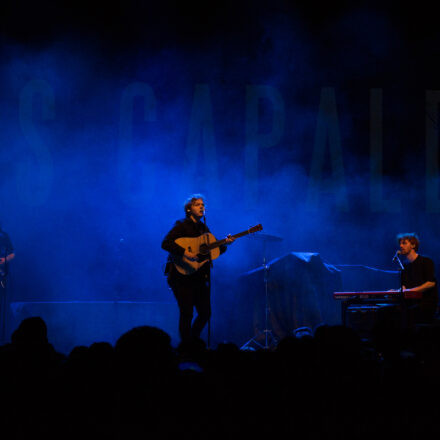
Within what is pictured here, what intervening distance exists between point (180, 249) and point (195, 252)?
0.75ft

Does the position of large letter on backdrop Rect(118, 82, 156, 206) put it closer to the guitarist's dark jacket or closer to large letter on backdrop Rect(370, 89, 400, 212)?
the guitarist's dark jacket

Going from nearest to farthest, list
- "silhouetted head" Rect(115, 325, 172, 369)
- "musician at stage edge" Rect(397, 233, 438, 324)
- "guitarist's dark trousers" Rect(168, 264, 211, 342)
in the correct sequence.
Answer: "silhouetted head" Rect(115, 325, 172, 369) < "musician at stage edge" Rect(397, 233, 438, 324) < "guitarist's dark trousers" Rect(168, 264, 211, 342)

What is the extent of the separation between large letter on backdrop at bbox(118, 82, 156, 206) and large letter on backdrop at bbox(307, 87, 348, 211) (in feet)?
9.30

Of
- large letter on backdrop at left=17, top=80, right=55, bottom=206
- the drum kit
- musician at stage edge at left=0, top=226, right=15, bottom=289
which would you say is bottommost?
the drum kit

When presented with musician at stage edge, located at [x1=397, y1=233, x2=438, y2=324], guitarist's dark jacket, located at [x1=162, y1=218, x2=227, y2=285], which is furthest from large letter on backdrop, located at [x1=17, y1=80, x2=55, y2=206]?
musician at stage edge, located at [x1=397, y1=233, x2=438, y2=324]

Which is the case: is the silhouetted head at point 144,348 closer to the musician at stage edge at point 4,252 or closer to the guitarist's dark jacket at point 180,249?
the guitarist's dark jacket at point 180,249

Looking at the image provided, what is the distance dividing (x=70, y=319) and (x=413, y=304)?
186 inches

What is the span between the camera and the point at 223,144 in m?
9.22

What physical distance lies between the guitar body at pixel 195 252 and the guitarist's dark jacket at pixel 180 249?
44 mm

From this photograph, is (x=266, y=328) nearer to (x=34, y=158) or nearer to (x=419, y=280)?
(x=419, y=280)

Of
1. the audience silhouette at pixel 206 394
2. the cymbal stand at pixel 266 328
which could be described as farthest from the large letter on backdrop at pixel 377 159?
the audience silhouette at pixel 206 394

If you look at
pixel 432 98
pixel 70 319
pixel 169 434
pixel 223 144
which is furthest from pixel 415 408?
pixel 432 98

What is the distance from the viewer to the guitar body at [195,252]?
6.05 metres

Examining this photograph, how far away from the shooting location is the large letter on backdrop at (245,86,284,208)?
9.19m
